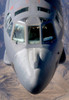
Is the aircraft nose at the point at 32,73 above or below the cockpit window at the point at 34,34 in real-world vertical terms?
below

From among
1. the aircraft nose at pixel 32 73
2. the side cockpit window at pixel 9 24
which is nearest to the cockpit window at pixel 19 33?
the side cockpit window at pixel 9 24

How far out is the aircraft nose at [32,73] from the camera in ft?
25.2

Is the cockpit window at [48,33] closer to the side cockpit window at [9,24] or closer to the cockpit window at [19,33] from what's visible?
the cockpit window at [19,33]

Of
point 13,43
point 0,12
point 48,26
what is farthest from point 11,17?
point 0,12

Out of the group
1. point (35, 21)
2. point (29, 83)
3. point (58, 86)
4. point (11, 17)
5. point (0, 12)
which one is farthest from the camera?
point (0, 12)

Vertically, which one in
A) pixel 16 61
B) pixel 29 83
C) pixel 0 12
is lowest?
pixel 29 83

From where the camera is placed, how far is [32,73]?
7.77 meters

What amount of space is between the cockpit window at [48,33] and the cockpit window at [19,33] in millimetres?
1125

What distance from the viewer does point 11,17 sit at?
10.0 m

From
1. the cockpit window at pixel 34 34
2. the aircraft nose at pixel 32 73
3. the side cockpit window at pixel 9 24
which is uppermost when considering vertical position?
the side cockpit window at pixel 9 24

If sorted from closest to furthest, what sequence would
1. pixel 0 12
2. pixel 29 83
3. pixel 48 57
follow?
1. pixel 29 83
2. pixel 48 57
3. pixel 0 12

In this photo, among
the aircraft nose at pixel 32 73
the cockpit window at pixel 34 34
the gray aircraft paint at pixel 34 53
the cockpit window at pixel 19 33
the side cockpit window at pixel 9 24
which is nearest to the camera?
the aircraft nose at pixel 32 73

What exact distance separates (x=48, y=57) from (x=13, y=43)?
220 centimetres

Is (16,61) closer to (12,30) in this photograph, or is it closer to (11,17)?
(12,30)
